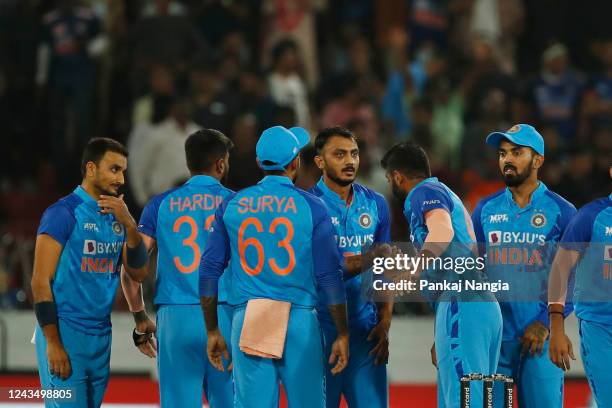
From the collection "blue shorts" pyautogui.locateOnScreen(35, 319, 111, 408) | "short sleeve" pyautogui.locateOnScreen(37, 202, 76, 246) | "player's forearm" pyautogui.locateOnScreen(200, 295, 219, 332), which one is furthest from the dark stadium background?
"player's forearm" pyautogui.locateOnScreen(200, 295, 219, 332)

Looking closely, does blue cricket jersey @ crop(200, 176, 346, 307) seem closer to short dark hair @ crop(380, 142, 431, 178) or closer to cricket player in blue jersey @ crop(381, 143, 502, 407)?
cricket player in blue jersey @ crop(381, 143, 502, 407)

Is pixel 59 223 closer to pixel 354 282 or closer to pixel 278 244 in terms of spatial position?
pixel 278 244

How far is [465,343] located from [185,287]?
1.91 m

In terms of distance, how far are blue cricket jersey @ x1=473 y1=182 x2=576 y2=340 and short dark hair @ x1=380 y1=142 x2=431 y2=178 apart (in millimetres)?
673

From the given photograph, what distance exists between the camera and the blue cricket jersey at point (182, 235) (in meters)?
8.81

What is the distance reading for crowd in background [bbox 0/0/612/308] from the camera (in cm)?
1402

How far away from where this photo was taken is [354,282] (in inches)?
348

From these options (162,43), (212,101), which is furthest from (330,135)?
(162,43)

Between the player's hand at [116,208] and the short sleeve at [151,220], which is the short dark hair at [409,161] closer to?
the short sleeve at [151,220]

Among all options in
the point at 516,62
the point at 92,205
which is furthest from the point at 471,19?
the point at 92,205

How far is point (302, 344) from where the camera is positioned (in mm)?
8078

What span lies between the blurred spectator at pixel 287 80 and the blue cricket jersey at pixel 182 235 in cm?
634

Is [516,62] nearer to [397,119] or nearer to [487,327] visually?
[397,119]

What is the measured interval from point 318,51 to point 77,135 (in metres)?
3.58
